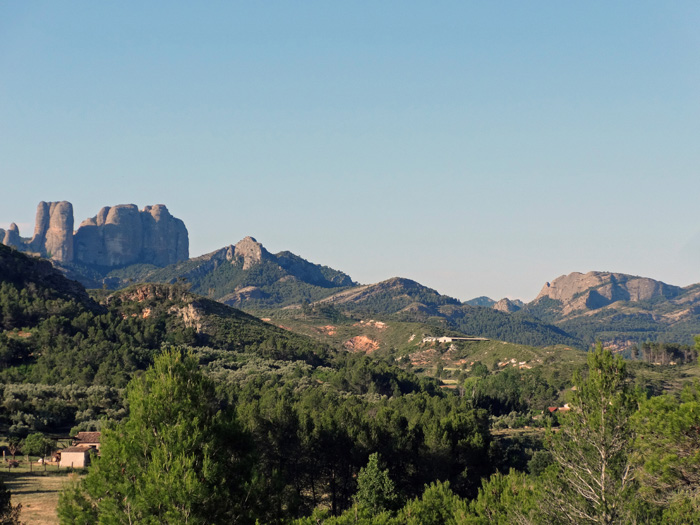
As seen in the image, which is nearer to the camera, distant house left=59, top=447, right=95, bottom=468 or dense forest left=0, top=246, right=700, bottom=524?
dense forest left=0, top=246, right=700, bottom=524

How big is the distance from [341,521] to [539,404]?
339 feet

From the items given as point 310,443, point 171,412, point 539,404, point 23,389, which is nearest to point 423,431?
point 310,443

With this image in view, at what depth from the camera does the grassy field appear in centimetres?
4259

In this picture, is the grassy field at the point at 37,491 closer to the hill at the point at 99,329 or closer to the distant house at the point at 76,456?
the distant house at the point at 76,456

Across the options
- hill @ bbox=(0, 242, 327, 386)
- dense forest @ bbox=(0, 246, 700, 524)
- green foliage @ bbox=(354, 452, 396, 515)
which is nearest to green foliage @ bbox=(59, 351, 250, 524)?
dense forest @ bbox=(0, 246, 700, 524)

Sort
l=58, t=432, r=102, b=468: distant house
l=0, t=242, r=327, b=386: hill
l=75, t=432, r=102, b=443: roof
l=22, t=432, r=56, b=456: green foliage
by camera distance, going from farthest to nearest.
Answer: l=0, t=242, r=327, b=386: hill → l=75, t=432, r=102, b=443: roof → l=22, t=432, r=56, b=456: green foliage → l=58, t=432, r=102, b=468: distant house

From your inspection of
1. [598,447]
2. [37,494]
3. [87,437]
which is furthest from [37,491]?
[598,447]

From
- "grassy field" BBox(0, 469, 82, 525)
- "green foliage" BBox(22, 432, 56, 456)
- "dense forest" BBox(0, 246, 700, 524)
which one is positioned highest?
"dense forest" BBox(0, 246, 700, 524)

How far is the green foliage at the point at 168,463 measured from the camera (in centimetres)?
2413

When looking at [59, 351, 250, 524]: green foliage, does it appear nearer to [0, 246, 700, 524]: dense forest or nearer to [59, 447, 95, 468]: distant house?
[0, 246, 700, 524]: dense forest

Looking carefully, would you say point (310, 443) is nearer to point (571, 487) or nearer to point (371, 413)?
point (371, 413)

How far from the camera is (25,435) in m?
72.5

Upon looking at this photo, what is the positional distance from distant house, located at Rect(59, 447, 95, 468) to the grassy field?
209 centimetres

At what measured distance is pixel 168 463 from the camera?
24703 mm
